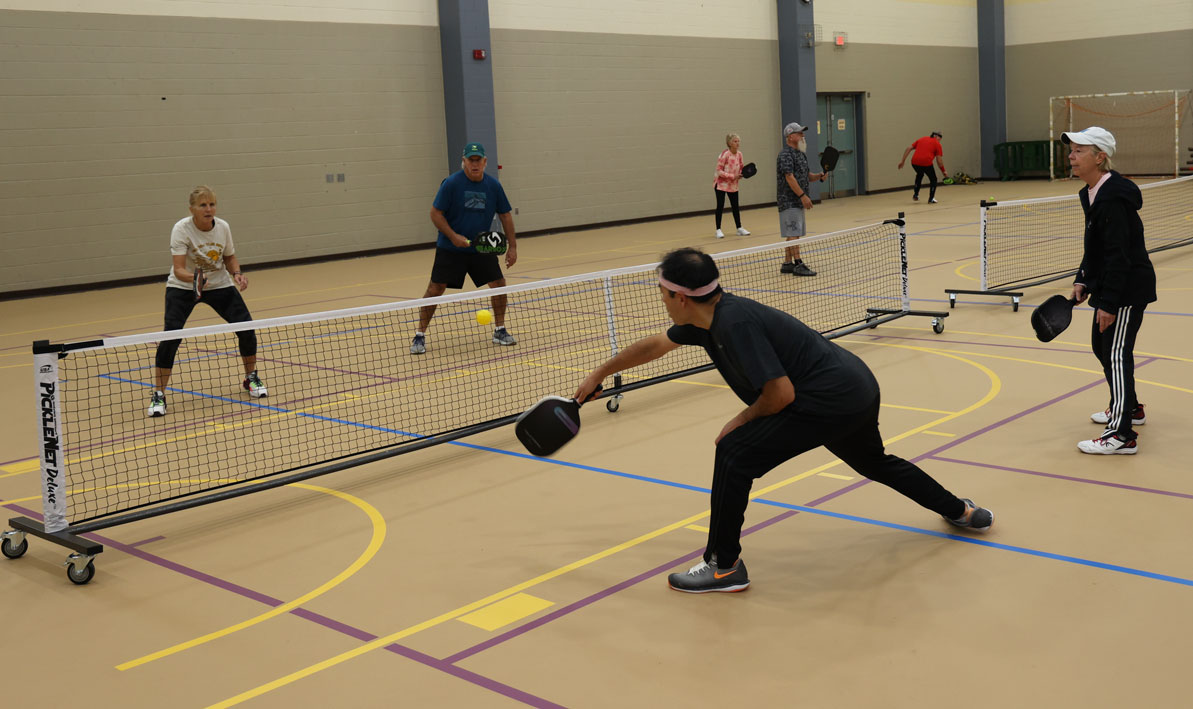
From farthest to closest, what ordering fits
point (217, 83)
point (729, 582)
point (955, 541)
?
point (217, 83)
point (955, 541)
point (729, 582)

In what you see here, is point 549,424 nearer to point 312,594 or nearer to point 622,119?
point 312,594

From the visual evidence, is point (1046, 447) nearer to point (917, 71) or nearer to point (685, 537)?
point (685, 537)

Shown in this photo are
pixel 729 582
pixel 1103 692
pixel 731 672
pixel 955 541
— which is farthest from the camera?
pixel 955 541

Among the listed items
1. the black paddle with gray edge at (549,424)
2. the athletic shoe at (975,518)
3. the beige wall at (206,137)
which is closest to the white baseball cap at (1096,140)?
the athletic shoe at (975,518)

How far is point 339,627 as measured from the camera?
4.51 metres

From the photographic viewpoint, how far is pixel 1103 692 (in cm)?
365

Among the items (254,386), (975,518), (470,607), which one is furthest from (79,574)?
(975,518)

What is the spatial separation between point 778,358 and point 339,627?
2.13m

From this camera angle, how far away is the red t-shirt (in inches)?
1004

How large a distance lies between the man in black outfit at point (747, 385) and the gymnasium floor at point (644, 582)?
0.33 m

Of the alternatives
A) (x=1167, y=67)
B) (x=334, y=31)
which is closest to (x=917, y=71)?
(x=1167, y=67)

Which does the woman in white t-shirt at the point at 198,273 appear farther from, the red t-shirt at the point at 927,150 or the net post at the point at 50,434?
the red t-shirt at the point at 927,150

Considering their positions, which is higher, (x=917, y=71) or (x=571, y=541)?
(x=917, y=71)

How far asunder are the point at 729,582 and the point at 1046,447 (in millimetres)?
2822
